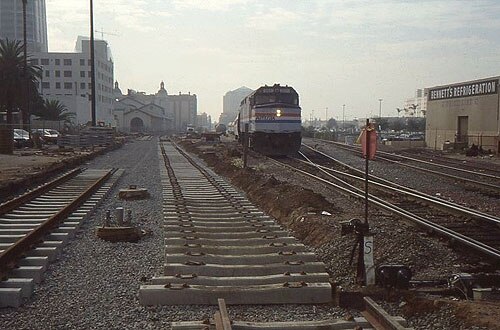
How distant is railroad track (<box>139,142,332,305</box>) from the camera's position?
6.80 metres

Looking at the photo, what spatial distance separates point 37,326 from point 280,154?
2969 centimetres

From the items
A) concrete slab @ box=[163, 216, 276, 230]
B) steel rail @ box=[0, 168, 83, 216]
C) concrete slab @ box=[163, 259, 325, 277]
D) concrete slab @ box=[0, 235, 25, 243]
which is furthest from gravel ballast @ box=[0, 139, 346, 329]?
steel rail @ box=[0, 168, 83, 216]

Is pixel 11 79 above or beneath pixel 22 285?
above

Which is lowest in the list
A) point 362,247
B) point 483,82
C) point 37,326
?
point 37,326

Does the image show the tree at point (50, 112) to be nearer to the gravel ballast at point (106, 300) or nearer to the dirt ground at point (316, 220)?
the dirt ground at point (316, 220)

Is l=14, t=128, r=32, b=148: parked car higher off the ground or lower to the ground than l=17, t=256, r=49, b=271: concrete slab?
higher

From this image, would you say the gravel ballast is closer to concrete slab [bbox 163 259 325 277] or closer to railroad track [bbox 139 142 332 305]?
railroad track [bbox 139 142 332 305]

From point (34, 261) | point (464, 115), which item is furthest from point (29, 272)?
point (464, 115)

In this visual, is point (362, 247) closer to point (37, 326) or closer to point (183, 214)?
point (37, 326)

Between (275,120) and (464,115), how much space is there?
2300cm

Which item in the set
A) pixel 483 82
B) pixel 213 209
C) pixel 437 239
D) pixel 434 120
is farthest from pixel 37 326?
pixel 434 120

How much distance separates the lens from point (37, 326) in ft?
19.7

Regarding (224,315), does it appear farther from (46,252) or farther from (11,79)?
(11,79)

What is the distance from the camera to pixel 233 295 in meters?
6.80
